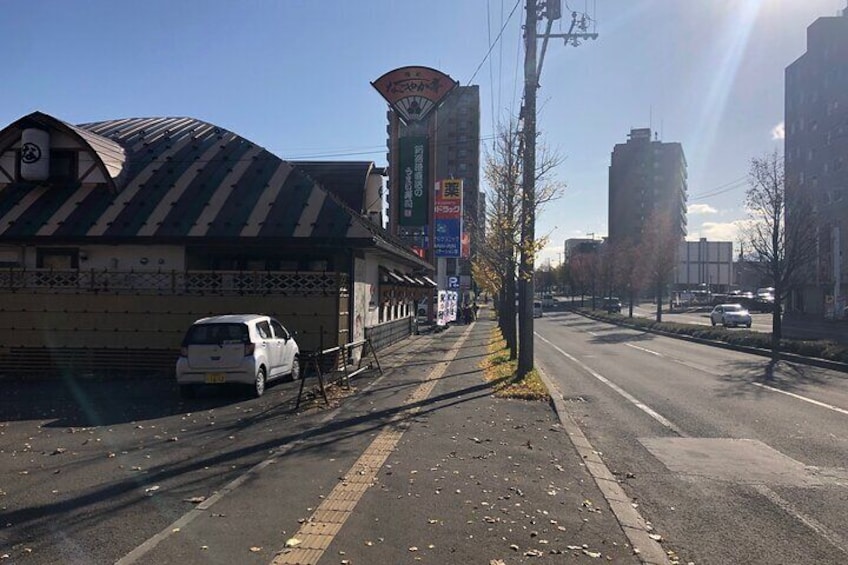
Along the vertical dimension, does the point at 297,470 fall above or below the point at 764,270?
below

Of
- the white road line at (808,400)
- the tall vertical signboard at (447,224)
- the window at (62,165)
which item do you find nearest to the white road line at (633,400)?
the white road line at (808,400)

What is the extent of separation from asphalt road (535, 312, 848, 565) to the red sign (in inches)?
588

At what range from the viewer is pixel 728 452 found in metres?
8.51

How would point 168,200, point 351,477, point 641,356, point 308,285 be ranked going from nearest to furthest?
1. point 351,477
2. point 308,285
3. point 168,200
4. point 641,356

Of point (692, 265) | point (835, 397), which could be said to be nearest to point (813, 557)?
point (835, 397)

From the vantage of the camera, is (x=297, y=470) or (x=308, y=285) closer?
(x=297, y=470)

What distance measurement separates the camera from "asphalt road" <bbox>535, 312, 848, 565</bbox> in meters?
5.41

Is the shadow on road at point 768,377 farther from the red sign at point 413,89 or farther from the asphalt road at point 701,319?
the asphalt road at point 701,319

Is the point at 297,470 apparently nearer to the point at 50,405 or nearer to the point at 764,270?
the point at 50,405

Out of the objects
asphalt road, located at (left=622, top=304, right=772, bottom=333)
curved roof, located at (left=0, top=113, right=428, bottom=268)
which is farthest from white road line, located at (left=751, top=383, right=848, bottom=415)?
asphalt road, located at (left=622, top=304, right=772, bottom=333)

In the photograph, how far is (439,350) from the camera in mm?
24406

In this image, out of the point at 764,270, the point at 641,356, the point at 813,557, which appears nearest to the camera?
the point at 813,557

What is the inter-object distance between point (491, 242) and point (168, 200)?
1109 centimetres

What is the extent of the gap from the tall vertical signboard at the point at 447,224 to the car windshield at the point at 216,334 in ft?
88.6
